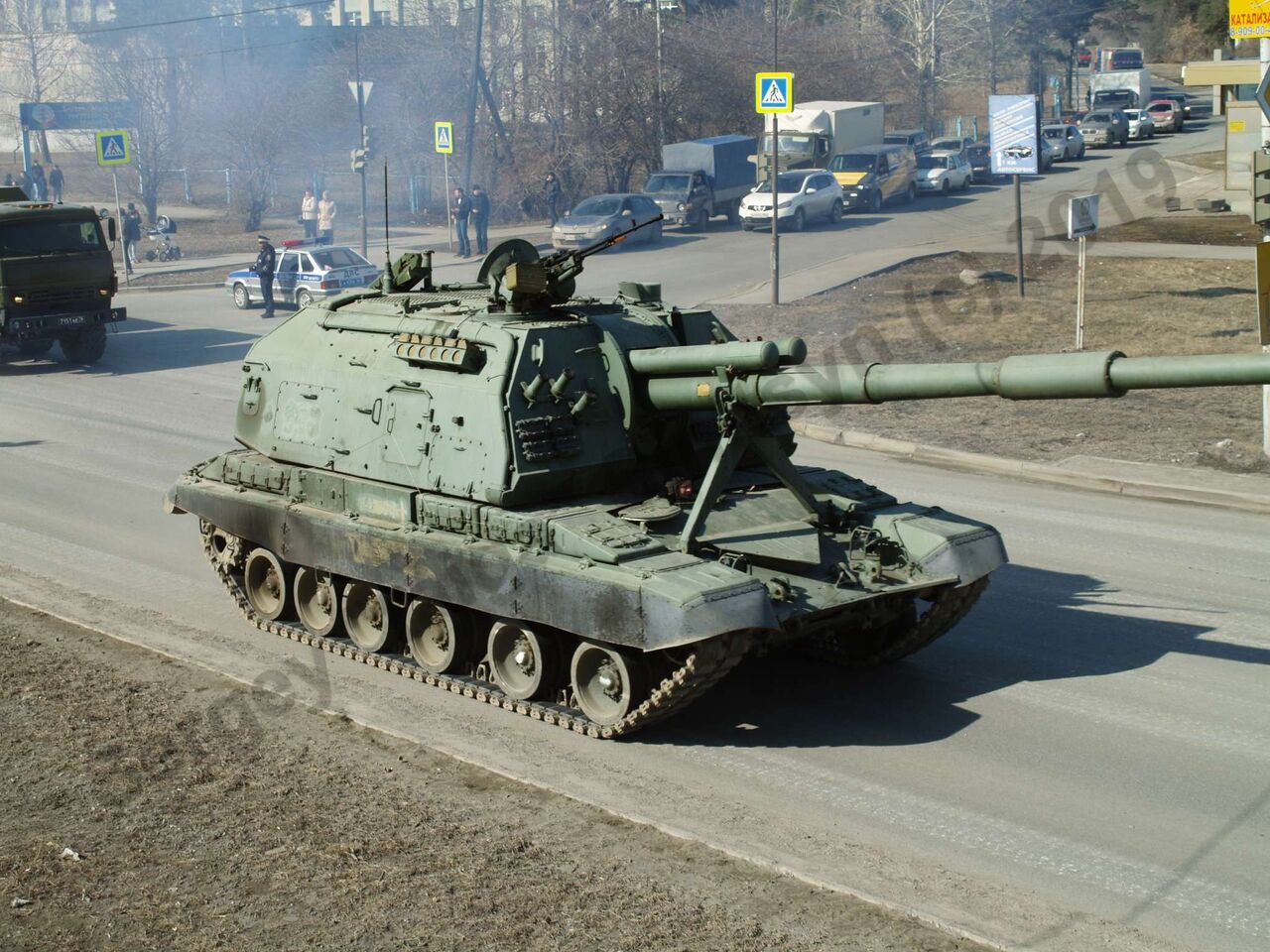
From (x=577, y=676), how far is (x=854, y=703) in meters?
1.87

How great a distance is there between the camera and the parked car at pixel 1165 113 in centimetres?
6053

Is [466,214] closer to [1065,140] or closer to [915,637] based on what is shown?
[1065,140]

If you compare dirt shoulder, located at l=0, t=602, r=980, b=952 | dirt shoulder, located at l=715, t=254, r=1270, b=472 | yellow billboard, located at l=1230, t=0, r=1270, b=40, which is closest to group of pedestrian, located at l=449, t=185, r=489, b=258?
dirt shoulder, located at l=715, t=254, r=1270, b=472

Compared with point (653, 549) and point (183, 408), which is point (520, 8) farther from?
point (653, 549)

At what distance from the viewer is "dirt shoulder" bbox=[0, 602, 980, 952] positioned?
6789 millimetres

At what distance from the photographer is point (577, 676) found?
970 cm

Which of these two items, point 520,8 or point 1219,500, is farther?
point 520,8

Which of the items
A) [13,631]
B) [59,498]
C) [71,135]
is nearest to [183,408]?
[59,498]

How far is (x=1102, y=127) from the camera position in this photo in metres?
55.6

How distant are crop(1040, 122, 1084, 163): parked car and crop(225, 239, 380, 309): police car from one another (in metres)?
27.7

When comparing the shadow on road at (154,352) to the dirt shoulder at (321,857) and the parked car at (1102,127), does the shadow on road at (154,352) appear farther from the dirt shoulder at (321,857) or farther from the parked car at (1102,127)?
the parked car at (1102,127)

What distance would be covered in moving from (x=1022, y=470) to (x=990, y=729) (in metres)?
7.52

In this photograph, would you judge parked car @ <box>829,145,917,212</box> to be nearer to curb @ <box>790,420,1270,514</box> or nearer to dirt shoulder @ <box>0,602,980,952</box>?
curb @ <box>790,420,1270,514</box>

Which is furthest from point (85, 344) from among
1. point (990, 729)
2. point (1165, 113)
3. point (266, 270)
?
point (1165, 113)
